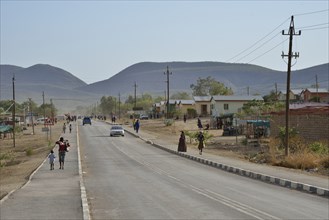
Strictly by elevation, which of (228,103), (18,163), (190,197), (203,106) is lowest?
(18,163)

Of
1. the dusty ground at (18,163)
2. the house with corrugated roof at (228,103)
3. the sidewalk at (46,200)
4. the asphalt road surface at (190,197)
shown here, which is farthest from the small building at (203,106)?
the sidewalk at (46,200)

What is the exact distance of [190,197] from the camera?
17000 millimetres

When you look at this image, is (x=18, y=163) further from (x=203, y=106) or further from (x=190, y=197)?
(x=203, y=106)

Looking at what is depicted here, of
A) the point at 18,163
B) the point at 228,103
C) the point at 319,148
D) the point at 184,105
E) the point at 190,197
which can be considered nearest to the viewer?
the point at 190,197

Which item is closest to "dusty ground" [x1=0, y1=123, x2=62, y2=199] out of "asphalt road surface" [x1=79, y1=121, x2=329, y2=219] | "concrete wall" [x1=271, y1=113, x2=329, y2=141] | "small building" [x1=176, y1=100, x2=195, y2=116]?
"asphalt road surface" [x1=79, y1=121, x2=329, y2=219]

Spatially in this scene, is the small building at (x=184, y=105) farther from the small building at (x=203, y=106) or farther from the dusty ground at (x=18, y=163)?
the dusty ground at (x=18, y=163)

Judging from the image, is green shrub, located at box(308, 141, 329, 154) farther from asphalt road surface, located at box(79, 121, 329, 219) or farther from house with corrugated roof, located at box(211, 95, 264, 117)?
house with corrugated roof, located at box(211, 95, 264, 117)

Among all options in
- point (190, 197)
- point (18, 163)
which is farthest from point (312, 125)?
point (190, 197)

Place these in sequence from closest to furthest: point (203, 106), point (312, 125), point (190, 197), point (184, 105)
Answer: point (190, 197) → point (312, 125) → point (203, 106) → point (184, 105)

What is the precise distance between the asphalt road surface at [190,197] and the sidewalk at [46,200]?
1.74 feet

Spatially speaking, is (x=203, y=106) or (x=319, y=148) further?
(x=203, y=106)

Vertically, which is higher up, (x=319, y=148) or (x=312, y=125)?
(x=312, y=125)

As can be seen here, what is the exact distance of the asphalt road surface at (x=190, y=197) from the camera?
536 inches

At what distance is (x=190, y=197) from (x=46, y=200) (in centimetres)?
404
